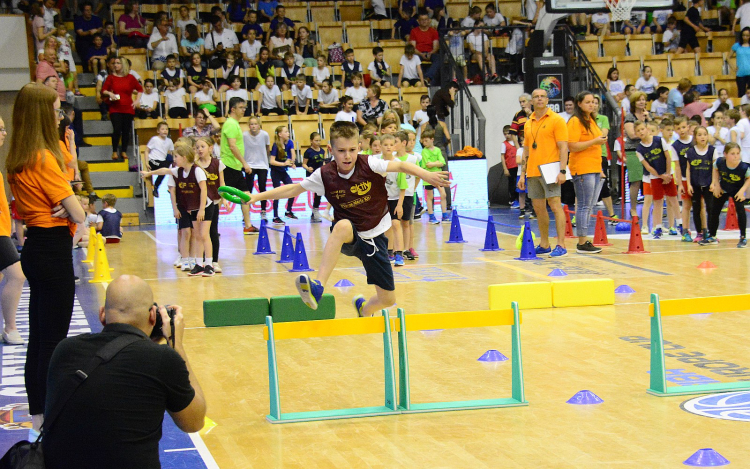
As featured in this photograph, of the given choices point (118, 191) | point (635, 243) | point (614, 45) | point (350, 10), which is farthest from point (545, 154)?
point (350, 10)

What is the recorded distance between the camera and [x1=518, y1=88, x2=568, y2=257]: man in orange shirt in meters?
11.8

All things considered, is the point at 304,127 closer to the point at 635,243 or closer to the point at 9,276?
the point at 635,243

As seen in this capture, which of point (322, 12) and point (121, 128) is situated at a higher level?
point (322, 12)

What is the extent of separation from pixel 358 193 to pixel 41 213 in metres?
2.62

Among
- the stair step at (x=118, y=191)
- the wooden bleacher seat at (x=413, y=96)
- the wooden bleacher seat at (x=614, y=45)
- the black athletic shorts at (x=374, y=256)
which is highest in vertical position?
the wooden bleacher seat at (x=614, y=45)

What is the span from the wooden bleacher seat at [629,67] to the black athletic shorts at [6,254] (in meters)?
19.3

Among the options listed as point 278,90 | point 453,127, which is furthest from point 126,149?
point 453,127

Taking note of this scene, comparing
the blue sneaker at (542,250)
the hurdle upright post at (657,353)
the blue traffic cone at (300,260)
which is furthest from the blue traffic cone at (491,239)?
the hurdle upright post at (657,353)

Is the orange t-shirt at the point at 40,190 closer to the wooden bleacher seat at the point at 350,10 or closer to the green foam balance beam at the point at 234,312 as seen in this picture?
the green foam balance beam at the point at 234,312

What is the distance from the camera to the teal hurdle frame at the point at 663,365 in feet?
18.3

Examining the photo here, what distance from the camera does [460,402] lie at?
5.54 meters

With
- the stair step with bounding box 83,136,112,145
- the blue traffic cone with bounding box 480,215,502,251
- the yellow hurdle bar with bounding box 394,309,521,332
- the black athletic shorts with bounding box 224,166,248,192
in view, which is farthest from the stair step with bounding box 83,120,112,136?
the yellow hurdle bar with bounding box 394,309,521,332

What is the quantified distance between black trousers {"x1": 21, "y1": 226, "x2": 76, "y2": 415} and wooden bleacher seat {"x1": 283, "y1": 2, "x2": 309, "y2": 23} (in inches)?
810

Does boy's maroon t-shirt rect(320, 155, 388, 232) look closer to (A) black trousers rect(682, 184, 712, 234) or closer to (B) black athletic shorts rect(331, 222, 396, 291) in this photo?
(B) black athletic shorts rect(331, 222, 396, 291)
